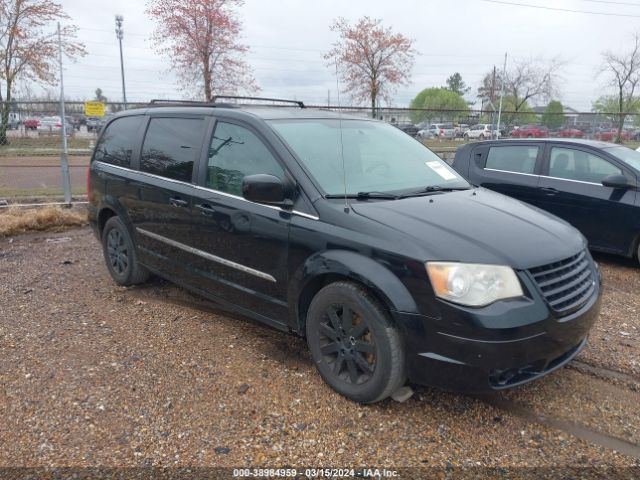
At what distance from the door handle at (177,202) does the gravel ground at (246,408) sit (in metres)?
1.00

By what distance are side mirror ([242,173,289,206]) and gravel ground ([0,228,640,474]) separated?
3.86 ft

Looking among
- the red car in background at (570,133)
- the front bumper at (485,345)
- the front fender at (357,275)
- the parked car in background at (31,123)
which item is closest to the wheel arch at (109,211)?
the front fender at (357,275)

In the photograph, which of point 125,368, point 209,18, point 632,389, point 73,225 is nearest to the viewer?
point 632,389

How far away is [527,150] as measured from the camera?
6.80 m

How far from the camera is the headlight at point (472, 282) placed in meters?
Result: 2.64

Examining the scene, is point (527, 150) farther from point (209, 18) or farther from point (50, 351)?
point (209, 18)

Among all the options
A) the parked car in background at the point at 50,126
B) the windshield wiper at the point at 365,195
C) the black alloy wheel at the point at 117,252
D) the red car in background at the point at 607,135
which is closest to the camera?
the windshield wiper at the point at 365,195

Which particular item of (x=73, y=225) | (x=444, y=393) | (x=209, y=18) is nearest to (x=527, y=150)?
(x=444, y=393)

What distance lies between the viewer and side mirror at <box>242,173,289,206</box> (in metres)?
3.17

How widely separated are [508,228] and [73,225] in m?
6.99

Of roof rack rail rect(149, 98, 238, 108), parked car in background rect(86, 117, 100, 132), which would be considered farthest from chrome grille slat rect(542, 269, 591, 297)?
parked car in background rect(86, 117, 100, 132)

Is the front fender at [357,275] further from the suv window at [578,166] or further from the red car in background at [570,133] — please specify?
the red car in background at [570,133]

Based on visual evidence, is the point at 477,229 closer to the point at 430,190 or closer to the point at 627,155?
the point at 430,190

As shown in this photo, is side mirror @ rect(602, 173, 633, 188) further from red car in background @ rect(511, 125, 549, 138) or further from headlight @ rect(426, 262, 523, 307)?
red car in background @ rect(511, 125, 549, 138)
